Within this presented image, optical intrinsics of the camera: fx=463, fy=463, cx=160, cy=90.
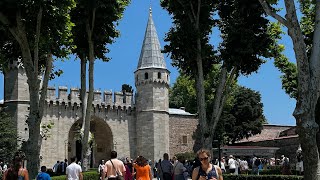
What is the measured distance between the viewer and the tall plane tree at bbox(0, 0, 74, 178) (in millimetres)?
14766

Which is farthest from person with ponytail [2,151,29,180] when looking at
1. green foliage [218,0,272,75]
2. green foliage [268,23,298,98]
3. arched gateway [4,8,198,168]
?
arched gateway [4,8,198,168]

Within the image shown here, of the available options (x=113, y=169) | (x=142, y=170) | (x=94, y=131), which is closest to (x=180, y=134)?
(x=94, y=131)

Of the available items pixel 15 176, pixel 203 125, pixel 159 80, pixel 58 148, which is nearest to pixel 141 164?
pixel 15 176

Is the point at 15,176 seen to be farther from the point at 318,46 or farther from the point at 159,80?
the point at 159,80

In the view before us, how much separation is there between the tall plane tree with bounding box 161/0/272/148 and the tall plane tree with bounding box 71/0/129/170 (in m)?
2.76

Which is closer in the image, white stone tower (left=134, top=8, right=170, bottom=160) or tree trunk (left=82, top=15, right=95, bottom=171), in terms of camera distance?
tree trunk (left=82, top=15, right=95, bottom=171)

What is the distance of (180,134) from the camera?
1710 inches

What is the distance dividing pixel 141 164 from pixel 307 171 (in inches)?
164

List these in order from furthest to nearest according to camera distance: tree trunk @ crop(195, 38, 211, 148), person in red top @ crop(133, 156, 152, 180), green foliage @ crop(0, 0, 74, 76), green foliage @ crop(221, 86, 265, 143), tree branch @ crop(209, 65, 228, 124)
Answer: green foliage @ crop(221, 86, 265, 143) < tree branch @ crop(209, 65, 228, 124) < tree trunk @ crop(195, 38, 211, 148) < green foliage @ crop(0, 0, 74, 76) < person in red top @ crop(133, 156, 152, 180)

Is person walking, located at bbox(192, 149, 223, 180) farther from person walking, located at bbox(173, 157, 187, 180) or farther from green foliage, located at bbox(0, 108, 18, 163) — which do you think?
green foliage, located at bbox(0, 108, 18, 163)

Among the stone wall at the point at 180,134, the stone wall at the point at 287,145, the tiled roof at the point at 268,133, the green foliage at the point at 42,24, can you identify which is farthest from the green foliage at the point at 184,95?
the green foliage at the point at 42,24

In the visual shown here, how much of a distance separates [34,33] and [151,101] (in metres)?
24.2

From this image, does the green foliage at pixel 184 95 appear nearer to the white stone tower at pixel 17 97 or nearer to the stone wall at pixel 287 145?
the stone wall at pixel 287 145

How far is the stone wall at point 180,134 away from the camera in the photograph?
42688 mm
